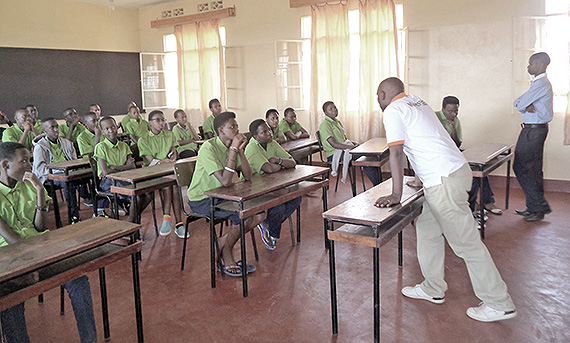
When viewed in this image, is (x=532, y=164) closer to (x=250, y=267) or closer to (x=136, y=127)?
(x=250, y=267)

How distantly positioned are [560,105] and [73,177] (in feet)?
17.8

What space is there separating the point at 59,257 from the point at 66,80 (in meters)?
7.32

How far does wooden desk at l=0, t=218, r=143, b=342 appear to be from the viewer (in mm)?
1804

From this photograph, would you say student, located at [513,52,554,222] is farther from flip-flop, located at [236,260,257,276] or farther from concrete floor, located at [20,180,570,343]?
flip-flop, located at [236,260,257,276]

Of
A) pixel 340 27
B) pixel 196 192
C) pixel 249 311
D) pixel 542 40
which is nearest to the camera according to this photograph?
pixel 249 311

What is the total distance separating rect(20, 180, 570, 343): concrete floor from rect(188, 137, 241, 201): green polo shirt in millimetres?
584

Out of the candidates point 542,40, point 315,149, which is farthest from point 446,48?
point 315,149

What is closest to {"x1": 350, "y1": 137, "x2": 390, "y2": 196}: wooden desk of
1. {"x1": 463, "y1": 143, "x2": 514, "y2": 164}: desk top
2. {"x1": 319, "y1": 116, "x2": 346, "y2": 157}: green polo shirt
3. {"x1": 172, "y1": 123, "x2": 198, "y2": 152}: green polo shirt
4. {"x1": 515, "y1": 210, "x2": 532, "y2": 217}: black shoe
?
{"x1": 319, "y1": 116, "x2": 346, "y2": 157}: green polo shirt

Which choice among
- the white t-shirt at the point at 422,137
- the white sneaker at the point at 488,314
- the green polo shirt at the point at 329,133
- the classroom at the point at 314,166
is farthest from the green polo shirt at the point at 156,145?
the white sneaker at the point at 488,314

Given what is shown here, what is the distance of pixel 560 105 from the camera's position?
18.2 ft

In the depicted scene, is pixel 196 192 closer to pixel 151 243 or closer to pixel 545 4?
pixel 151 243

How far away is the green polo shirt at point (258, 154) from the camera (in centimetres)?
373

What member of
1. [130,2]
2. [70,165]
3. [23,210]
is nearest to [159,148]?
[70,165]

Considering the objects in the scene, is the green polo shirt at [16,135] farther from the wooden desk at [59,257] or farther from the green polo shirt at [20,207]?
the wooden desk at [59,257]
